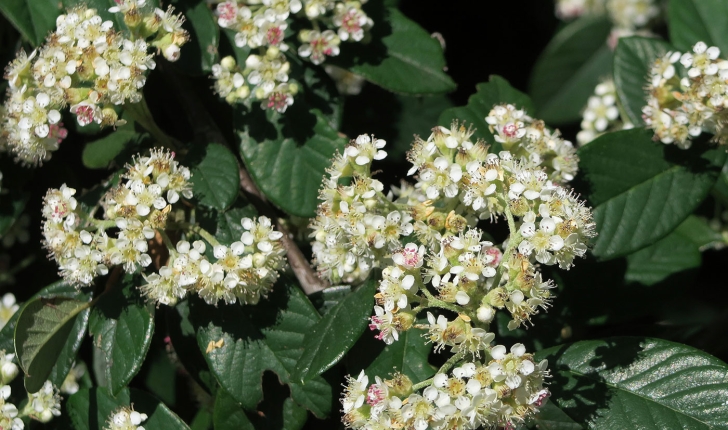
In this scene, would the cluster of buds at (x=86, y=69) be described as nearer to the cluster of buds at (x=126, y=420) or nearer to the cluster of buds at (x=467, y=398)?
the cluster of buds at (x=126, y=420)

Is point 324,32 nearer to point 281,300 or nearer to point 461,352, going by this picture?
point 281,300

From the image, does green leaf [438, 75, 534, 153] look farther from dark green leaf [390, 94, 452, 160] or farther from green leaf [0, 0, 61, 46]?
green leaf [0, 0, 61, 46]

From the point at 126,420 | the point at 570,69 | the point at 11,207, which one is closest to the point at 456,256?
the point at 126,420

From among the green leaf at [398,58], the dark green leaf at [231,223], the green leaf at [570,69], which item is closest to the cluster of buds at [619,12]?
the green leaf at [570,69]

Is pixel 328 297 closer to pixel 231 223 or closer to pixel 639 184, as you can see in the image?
pixel 231 223

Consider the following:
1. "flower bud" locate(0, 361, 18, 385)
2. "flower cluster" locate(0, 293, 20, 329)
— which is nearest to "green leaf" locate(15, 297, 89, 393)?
"flower bud" locate(0, 361, 18, 385)

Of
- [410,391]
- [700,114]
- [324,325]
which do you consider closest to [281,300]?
[324,325]
